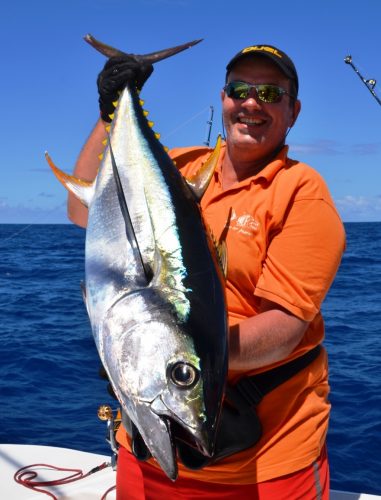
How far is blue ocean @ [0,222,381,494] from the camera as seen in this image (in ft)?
17.9

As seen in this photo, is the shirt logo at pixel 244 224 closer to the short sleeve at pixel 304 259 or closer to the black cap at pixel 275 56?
the short sleeve at pixel 304 259

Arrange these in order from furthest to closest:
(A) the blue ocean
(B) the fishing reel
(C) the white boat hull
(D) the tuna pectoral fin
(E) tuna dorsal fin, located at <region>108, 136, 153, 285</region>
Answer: (A) the blue ocean < (C) the white boat hull < (B) the fishing reel < (E) tuna dorsal fin, located at <region>108, 136, 153, 285</region> < (D) the tuna pectoral fin

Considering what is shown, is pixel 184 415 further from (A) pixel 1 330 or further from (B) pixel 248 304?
(A) pixel 1 330

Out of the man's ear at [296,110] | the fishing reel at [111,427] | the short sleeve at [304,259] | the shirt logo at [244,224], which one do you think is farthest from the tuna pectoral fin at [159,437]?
the fishing reel at [111,427]

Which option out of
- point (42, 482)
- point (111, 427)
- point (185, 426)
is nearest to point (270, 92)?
point (185, 426)

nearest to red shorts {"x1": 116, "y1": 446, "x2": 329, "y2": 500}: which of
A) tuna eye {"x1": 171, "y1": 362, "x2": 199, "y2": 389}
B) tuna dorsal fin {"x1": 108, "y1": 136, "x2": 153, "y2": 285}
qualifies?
tuna eye {"x1": 171, "y1": 362, "x2": 199, "y2": 389}

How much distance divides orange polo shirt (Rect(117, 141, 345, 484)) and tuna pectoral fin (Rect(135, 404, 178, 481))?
58 cm

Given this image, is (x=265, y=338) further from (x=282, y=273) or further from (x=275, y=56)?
(x=275, y=56)

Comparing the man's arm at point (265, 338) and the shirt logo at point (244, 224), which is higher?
the shirt logo at point (244, 224)

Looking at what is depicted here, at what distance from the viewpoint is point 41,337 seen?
31.3ft

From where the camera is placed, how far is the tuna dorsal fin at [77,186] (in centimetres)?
188

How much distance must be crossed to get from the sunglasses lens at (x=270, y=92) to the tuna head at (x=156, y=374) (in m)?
0.87

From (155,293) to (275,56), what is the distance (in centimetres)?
95

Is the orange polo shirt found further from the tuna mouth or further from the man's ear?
the tuna mouth
